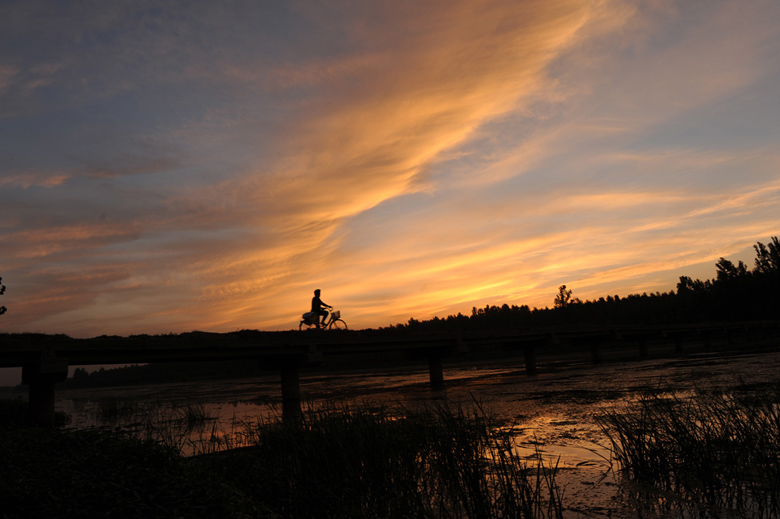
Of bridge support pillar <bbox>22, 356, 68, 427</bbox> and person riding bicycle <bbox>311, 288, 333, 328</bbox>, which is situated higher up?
person riding bicycle <bbox>311, 288, 333, 328</bbox>

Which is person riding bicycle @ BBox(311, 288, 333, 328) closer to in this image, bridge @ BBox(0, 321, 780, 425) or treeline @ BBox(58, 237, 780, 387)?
bridge @ BBox(0, 321, 780, 425)

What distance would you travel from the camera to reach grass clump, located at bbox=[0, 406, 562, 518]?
5945mm

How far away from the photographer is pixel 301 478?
7.79 m

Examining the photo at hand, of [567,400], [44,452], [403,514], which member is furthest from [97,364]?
[403,514]

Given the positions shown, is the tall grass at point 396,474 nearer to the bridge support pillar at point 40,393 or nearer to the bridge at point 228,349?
the bridge at point 228,349

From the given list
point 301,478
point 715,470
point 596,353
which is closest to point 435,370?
point 596,353

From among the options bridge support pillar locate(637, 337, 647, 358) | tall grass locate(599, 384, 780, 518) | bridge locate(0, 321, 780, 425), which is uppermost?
bridge locate(0, 321, 780, 425)

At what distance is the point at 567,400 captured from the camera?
58.7ft

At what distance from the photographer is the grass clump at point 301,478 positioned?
595cm

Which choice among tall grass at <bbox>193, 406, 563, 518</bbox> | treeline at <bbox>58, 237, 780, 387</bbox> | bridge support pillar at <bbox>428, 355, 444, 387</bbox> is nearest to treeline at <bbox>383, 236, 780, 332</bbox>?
treeline at <bbox>58, 237, 780, 387</bbox>

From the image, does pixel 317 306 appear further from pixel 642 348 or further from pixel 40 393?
pixel 642 348

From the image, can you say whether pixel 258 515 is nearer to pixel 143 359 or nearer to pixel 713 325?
pixel 143 359

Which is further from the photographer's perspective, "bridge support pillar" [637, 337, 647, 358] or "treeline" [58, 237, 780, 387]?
"treeline" [58, 237, 780, 387]

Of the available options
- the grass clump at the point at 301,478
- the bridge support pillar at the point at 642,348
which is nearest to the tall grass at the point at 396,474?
the grass clump at the point at 301,478
